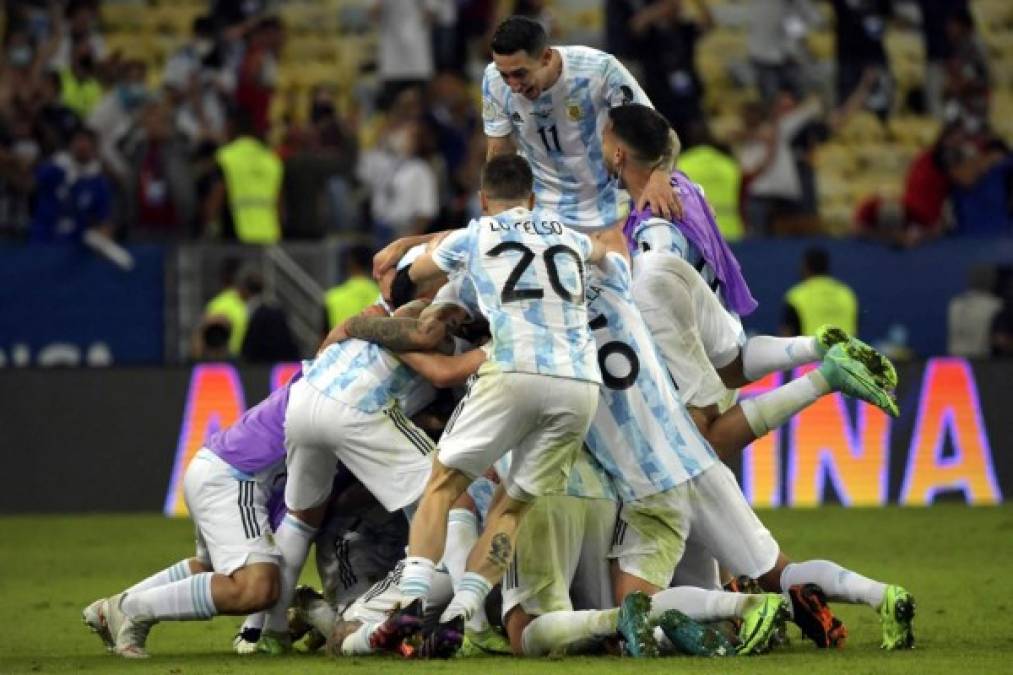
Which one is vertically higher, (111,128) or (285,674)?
(111,128)

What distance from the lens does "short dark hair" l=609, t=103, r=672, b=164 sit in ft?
30.5

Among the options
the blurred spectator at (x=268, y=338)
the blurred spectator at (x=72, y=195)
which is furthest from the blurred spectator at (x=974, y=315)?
the blurred spectator at (x=72, y=195)

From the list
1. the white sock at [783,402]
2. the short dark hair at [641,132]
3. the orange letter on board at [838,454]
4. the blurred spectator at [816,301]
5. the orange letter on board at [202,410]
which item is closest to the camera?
the white sock at [783,402]

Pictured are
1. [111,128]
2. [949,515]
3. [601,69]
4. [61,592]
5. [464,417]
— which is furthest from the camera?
[111,128]

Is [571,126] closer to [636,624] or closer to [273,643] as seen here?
[273,643]

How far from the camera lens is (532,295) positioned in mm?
8336

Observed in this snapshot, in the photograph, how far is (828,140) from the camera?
21.4 m

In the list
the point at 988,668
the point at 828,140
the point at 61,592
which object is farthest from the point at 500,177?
the point at 828,140

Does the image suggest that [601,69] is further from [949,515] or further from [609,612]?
[949,515]

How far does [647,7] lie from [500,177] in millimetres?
11974

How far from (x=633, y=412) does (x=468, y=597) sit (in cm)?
102

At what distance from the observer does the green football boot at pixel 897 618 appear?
8.25m

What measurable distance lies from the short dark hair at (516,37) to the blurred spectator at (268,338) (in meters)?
7.15

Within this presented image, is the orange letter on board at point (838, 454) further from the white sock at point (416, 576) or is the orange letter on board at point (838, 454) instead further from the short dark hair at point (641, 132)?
the white sock at point (416, 576)
